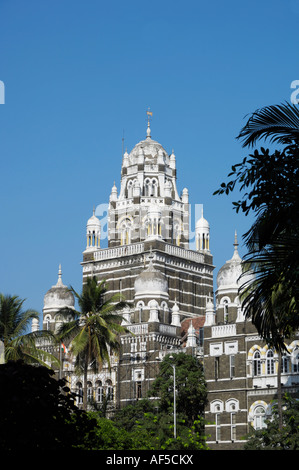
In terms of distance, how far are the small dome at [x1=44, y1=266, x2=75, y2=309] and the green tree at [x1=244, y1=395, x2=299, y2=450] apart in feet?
100

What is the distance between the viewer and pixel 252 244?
2336 centimetres

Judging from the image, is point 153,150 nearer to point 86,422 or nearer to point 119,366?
point 119,366

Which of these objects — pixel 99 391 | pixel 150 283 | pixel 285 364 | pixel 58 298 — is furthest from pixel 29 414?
pixel 58 298

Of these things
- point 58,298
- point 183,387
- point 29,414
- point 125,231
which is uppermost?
point 125,231

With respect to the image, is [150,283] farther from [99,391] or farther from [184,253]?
[99,391]

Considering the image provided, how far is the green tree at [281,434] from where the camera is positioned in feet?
183

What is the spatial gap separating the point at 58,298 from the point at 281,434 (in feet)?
115

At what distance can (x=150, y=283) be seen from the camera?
77.8m

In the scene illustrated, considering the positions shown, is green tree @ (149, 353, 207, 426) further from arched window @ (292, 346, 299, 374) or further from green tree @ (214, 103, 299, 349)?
green tree @ (214, 103, 299, 349)

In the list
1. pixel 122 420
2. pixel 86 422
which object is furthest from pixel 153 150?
pixel 86 422

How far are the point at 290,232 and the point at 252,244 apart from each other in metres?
1.11

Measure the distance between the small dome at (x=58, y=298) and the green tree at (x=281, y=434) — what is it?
3054cm

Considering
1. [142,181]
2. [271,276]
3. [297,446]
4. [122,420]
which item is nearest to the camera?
[271,276]
